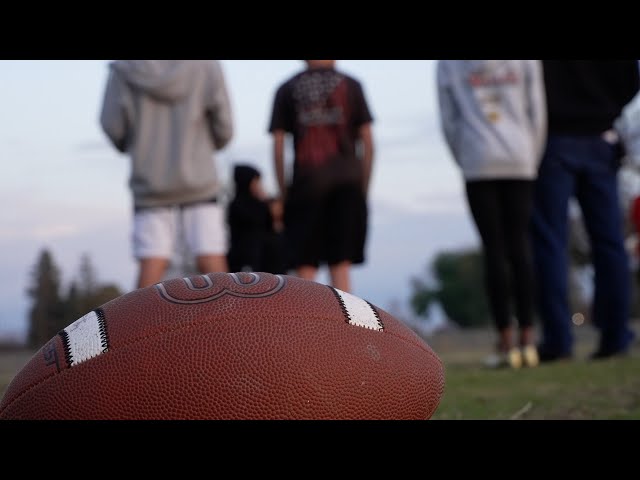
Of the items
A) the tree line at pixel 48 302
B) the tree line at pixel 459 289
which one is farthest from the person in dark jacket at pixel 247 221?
the tree line at pixel 459 289

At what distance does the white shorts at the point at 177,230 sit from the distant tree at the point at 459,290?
64107 mm

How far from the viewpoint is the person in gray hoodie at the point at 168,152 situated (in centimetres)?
542

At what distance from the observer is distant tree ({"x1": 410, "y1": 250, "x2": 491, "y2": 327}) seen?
72.1 metres

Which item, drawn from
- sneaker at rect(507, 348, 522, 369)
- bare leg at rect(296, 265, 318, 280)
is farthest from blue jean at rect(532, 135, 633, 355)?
bare leg at rect(296, 265, 318, 280)

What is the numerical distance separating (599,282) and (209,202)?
2997 mm

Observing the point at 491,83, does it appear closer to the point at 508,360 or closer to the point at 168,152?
the point at 508,360

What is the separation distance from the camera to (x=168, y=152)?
5.45m

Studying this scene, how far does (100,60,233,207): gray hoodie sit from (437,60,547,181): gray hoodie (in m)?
1.60

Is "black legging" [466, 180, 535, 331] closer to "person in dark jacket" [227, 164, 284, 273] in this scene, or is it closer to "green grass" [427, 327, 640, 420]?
"green grass" [427, 327, 640, 420]

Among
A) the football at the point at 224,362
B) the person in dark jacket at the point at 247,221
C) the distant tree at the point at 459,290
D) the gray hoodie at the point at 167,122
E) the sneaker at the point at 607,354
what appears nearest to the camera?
the football at the point at 224,362

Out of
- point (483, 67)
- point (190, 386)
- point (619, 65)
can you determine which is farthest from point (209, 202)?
point (190, 386)

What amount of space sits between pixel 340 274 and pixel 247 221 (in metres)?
3.08

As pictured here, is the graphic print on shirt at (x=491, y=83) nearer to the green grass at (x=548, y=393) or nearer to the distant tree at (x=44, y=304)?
the green grass at (x=548, y=393)
